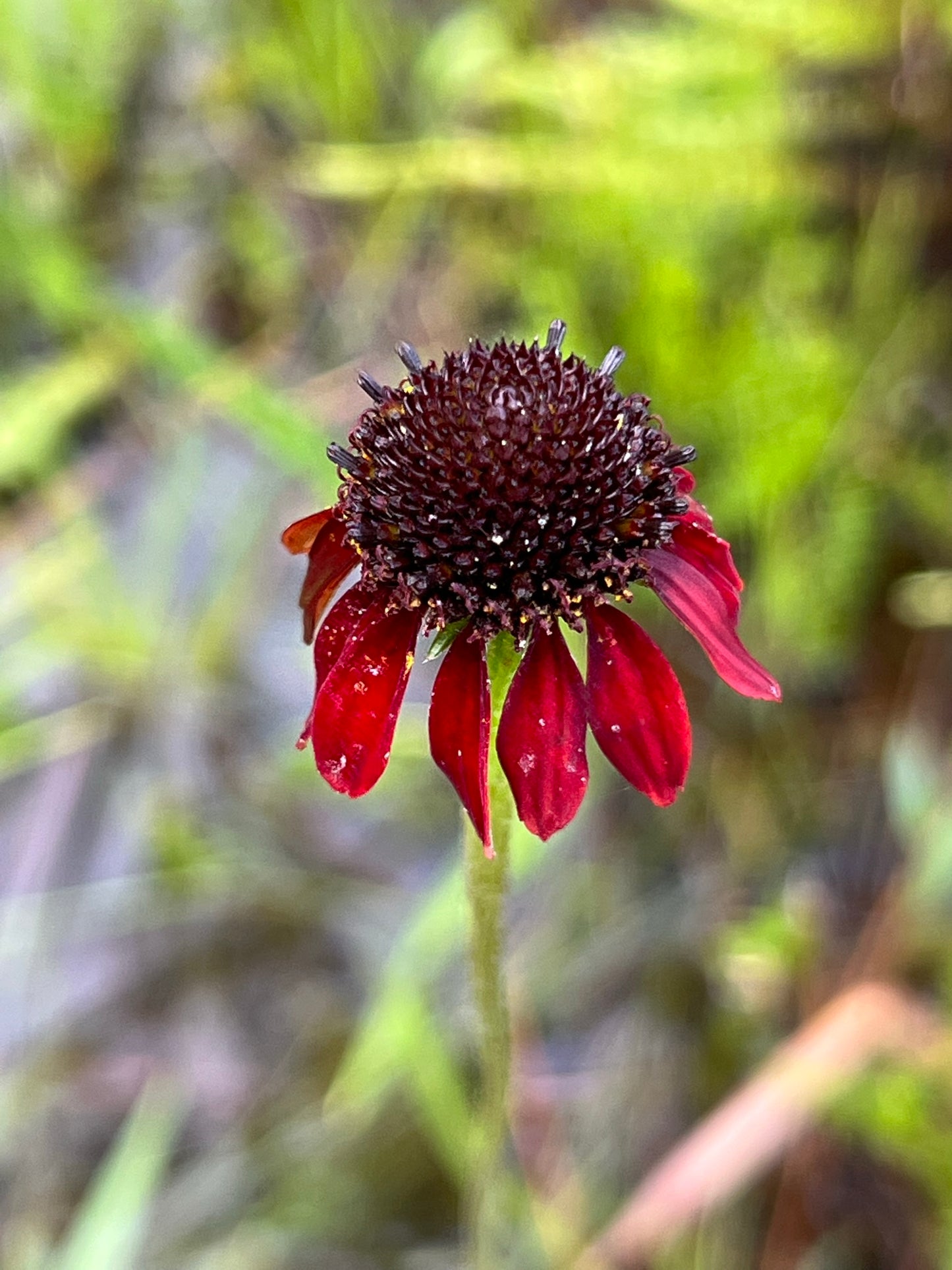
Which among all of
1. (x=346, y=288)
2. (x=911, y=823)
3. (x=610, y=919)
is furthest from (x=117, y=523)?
(x=911, y=823)

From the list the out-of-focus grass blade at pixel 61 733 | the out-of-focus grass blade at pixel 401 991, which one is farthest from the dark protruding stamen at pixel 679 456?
the out-of-focus grass blade at pixel 61 733

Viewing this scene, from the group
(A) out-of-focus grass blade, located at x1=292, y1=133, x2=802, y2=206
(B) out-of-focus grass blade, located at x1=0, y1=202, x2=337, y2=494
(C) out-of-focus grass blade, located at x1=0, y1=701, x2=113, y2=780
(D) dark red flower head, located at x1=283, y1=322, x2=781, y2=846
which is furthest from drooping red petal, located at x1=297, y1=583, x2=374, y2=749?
(C) out-of-focus grass blade, located at x1=0, y1=701, x2=113, y2=780

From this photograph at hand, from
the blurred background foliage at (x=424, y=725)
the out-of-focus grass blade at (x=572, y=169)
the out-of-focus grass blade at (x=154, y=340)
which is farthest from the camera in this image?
the out-of-focus grass blade at (x=572, y=169)

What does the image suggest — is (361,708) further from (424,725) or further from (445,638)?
(424,725)

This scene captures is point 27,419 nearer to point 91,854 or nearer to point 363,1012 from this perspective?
point 91,854

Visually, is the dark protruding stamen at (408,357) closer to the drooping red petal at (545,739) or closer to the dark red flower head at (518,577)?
the dark red flower head at (518,577)

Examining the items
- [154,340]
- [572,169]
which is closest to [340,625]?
[154,340]
